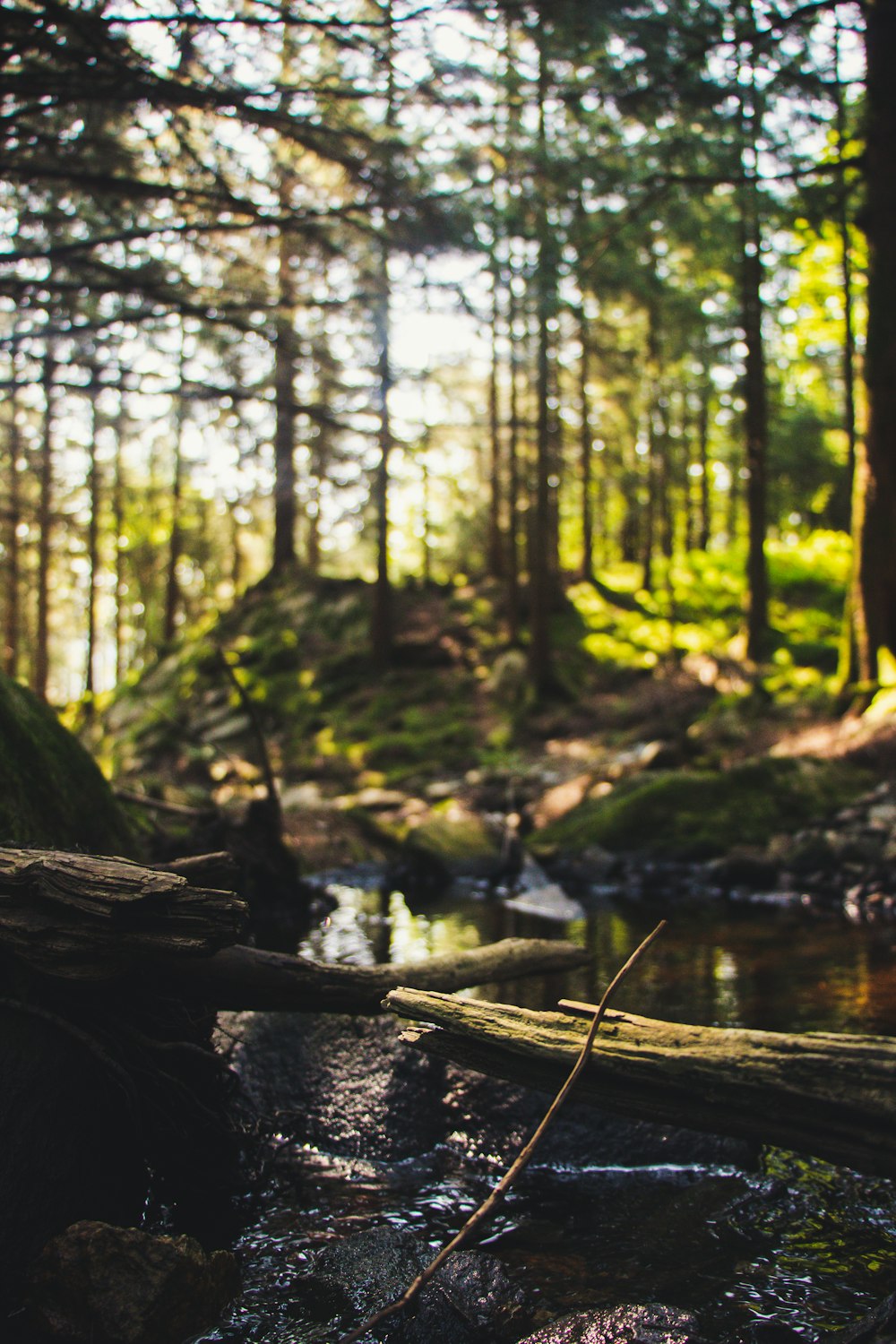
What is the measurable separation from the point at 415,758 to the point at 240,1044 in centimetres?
1211

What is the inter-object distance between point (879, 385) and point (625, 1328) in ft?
40.8

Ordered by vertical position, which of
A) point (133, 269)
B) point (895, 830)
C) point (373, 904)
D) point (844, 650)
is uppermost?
point (133, 269)

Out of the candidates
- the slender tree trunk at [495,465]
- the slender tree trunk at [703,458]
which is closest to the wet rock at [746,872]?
the slender tree trunk at [495,465]

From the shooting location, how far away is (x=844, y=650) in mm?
13555

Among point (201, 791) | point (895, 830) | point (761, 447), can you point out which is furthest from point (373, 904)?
point (761, 447)

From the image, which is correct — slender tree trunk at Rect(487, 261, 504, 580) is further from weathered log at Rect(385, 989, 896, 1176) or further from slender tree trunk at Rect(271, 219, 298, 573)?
weathered log at Rect(385, 989, 896, 1176)

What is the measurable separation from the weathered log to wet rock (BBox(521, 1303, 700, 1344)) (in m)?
0.60

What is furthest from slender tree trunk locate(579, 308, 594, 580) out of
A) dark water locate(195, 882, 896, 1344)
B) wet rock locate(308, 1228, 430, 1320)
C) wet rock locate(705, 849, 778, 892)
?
wet rock locate(308, 1228, 430, 1320)

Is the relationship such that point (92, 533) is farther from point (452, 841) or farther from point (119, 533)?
point (452, 841)

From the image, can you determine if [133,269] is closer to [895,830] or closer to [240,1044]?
[240,1044]

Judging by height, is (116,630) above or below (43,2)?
below

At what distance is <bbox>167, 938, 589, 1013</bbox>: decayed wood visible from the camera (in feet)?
12.3

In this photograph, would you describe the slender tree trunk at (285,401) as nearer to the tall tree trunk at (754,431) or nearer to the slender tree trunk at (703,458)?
the tall tree trunk at (754,431)

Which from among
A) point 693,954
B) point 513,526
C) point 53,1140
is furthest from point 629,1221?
point 513,526
